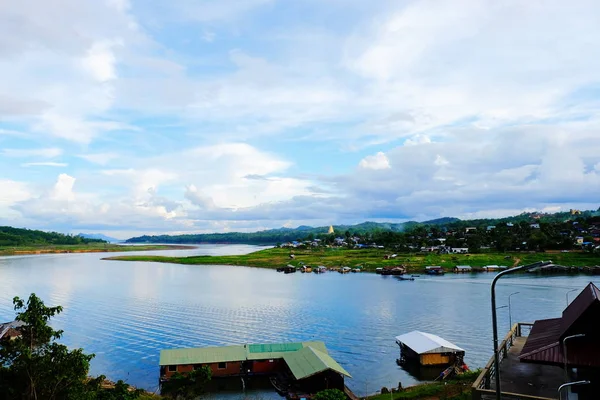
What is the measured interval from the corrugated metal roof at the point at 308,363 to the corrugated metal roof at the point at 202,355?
16.1 ft

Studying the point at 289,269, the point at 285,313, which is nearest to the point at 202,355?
the point at 285,313

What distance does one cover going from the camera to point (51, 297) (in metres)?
82.8

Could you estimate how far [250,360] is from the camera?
40.3 m

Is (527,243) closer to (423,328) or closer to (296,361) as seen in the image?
(423,328)

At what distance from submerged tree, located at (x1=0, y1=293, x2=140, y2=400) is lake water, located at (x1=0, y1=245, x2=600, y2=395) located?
69.0ft

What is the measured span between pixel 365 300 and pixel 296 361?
41.5 metres

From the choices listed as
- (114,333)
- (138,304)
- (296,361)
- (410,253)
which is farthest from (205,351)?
(410,253)

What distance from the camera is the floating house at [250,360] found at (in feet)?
123

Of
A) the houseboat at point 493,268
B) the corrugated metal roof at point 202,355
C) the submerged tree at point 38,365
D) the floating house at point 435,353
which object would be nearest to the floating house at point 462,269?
the houseboat at point 493,268

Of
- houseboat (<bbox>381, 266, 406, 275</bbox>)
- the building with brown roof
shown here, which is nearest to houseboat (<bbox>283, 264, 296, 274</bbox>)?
houseboat (<bbox>381, 266, 406, 275</bbox>)

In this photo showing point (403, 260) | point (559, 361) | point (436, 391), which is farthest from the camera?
point (403, 260)

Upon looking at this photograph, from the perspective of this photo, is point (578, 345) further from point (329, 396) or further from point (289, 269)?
point (289, 269)

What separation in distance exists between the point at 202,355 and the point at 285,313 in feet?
92.1

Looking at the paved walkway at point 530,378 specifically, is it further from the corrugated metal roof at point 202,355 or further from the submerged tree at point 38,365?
the corrugated metal roof at point 202,355
